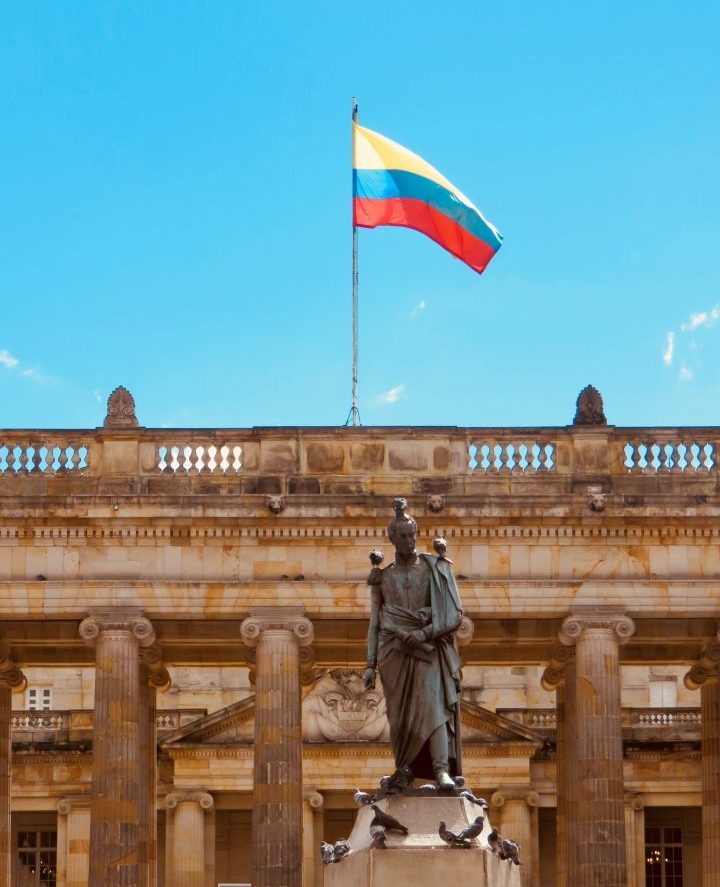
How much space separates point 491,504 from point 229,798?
14182 mm

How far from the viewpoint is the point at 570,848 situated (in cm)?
4219

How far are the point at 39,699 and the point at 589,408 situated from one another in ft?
68.3

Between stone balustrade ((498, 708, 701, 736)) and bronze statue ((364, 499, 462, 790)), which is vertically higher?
stone balustrade ((498, 708, 701, 736))

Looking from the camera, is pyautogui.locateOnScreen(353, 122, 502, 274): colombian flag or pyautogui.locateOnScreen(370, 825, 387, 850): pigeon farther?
pyautogui.locateOnScreen(353, 122, 502, 274): colombian flag

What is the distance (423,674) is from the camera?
2025 centimetres

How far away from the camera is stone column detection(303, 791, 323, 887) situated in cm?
5084

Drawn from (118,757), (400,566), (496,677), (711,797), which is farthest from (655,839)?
(400,566)

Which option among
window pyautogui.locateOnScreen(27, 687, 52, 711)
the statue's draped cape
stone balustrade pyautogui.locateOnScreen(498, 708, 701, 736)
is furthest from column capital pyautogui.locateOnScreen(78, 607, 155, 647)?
the statue's draped cape

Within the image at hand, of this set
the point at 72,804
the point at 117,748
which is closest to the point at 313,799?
the point at 72,804

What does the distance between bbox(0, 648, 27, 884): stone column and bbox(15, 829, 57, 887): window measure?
9.15 meters

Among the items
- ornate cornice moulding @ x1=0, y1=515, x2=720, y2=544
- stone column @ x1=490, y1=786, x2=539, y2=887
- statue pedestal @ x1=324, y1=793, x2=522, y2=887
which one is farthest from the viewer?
stone column @ x1=490, y1=786, x2=539, y2=887

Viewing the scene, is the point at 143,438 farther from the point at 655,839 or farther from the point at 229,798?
the point at 655,839

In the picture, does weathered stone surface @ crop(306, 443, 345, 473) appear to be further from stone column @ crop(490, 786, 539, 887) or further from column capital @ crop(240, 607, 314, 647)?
stone column @ crop(490, 786, 539, 887)

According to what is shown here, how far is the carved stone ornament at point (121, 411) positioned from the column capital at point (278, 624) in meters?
4.33
